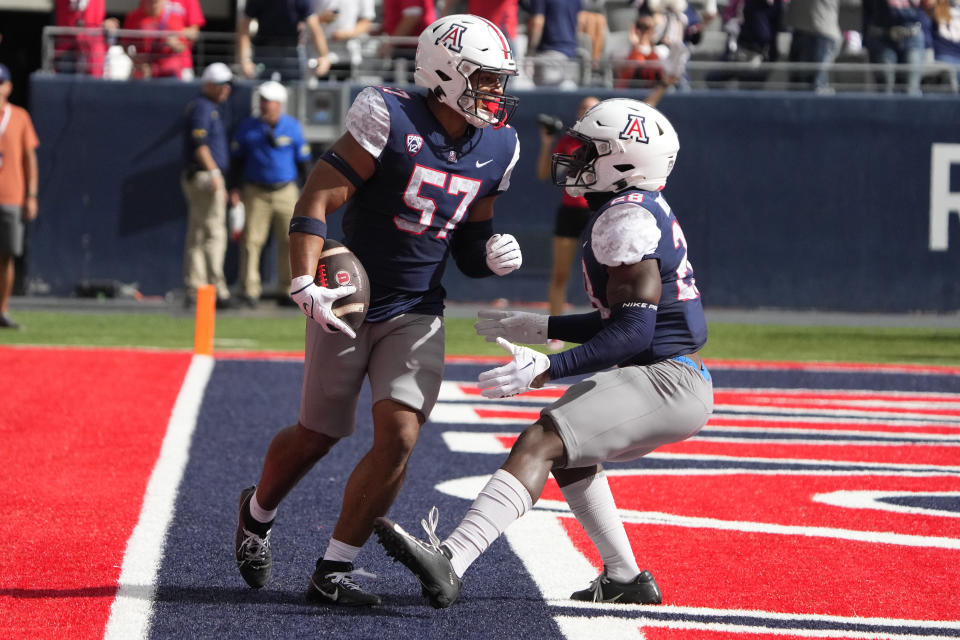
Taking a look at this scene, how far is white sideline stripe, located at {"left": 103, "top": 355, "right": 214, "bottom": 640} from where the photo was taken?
13.6 feet

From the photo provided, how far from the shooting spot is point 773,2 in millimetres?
16000

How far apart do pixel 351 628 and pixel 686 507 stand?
92.7 inches

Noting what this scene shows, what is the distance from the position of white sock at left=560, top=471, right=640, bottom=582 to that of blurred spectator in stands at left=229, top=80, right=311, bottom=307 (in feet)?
33.2

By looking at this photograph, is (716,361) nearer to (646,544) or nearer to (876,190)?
(876,190)

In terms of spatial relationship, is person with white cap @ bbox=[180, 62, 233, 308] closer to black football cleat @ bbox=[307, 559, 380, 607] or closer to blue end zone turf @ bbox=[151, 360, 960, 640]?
blue end zone turf @ bbox=[151, 360, 960, 640]

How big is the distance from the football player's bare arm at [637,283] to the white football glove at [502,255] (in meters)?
0.46

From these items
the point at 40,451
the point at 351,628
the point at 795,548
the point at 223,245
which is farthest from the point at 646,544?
the point at 223,245

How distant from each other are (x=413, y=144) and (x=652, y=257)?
87cm

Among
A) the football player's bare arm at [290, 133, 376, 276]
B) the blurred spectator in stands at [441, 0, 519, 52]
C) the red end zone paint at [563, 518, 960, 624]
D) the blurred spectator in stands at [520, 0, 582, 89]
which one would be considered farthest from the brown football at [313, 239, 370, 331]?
the blurred spectator in stands at [520, 0, 582, 89]

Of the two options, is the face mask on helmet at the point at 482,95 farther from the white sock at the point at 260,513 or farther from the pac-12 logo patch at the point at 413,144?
the white sock at the point at 260,513

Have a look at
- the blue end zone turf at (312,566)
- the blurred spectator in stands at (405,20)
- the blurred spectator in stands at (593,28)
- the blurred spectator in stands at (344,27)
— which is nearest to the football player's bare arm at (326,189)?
the blue end zone turf at (312,566)

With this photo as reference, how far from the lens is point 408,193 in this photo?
4.60 m

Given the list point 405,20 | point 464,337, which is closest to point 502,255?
point 464,337

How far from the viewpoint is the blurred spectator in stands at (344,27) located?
1555cm
